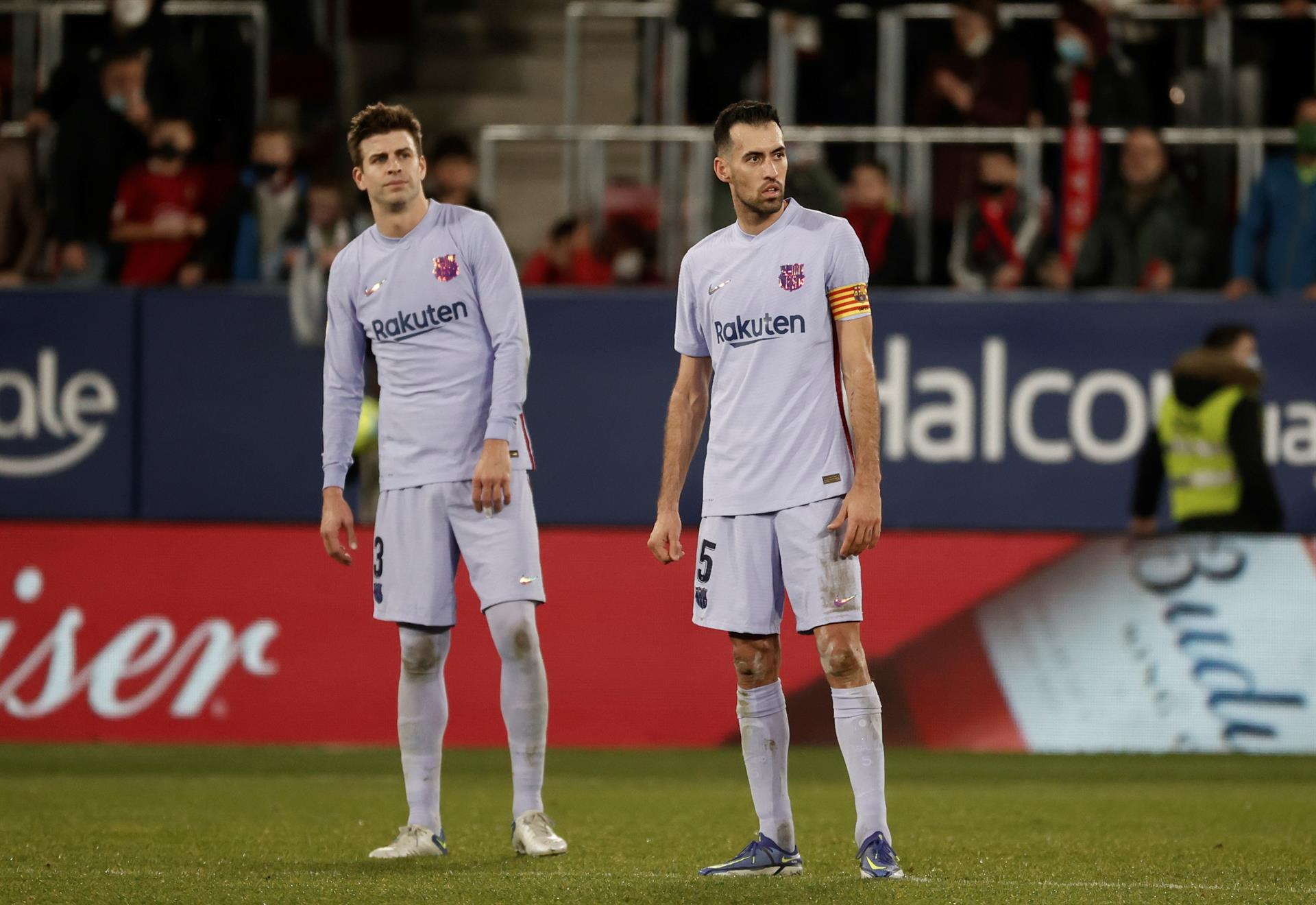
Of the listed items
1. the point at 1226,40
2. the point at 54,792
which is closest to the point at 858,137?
the point at 1226,40

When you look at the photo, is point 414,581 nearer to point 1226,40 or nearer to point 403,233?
point 403,233

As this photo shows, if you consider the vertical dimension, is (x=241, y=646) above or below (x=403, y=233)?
below

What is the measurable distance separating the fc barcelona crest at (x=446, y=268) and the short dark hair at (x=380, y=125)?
36 centimetres

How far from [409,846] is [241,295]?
7.44 metres

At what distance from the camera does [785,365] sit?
585 centimetres

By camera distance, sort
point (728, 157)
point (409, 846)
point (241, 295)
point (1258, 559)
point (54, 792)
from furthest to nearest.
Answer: point (241, 295)
point (1258, 559)
point (54, 792)
point (409, 846)
point (728, 157)

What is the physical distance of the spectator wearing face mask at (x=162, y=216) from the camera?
43.4 ft

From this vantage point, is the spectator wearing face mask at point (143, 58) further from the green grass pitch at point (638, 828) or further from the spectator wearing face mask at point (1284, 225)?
the spectator wearing face mask at point (1284, 225)

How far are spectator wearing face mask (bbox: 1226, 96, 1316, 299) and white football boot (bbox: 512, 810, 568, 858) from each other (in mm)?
7660

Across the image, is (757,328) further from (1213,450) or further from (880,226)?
(880,226)

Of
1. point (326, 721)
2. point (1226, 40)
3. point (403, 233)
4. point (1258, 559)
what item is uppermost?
point (1226, 40)

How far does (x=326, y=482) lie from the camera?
6.73 m

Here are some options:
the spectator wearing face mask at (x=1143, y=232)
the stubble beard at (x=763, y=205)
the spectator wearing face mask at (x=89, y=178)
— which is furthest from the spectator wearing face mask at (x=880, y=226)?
the stubble beard at (x=763, y=205)

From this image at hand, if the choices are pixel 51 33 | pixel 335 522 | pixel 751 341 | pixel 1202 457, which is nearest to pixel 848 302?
pixel 751 341
